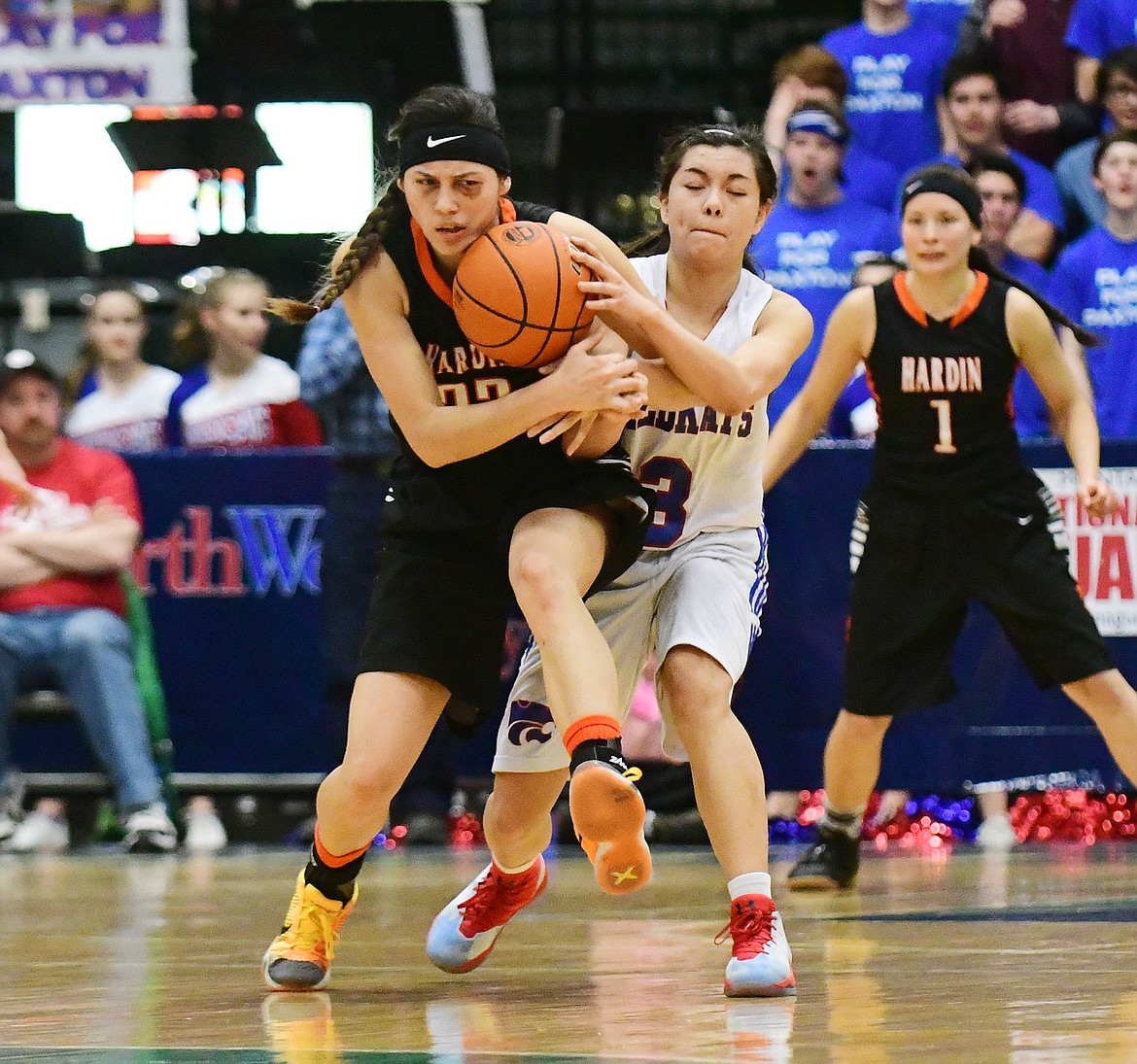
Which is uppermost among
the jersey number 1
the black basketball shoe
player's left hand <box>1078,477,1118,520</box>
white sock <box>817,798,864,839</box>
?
the jersey number 1

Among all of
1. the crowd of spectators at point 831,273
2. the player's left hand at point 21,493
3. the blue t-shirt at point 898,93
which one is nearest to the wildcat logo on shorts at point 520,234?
the crowd of spectators at point 831,273

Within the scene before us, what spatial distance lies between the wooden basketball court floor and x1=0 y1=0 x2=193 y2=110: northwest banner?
5122 millimetres

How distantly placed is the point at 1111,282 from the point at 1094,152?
769 millimetres

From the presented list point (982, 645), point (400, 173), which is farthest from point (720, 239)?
point (982, 645)

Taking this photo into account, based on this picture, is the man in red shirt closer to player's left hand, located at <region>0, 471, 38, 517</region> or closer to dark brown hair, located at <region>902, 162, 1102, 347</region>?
player's left hand, located at <region>0, 471, 38, 517</region>

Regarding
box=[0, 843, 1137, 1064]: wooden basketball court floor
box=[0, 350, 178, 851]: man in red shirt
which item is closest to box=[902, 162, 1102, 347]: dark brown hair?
box=[0, 843, 1137, 1064]: wooden basketball court floor

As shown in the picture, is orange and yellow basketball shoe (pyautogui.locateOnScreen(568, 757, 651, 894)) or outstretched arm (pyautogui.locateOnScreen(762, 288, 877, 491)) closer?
orange and yellow basketball shoe (pyautogui.locateOnScreen(568, 757, 651, 894))

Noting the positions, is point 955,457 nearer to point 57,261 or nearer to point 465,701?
point 465,701

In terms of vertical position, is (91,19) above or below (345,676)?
above

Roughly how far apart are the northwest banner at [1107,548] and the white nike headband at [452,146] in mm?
4320

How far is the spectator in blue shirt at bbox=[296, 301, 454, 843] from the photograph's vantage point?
27.1ft

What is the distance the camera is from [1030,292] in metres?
6.42

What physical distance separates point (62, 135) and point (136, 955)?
28.8 feet

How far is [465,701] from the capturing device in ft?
14.1
